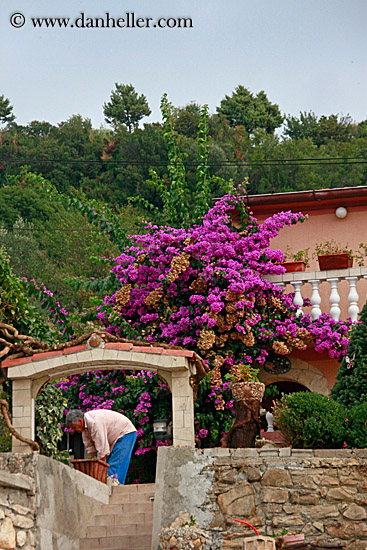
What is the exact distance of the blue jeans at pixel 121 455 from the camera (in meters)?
11.6

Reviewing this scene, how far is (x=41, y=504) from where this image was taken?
28.0ft

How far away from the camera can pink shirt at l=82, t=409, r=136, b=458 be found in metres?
11.2

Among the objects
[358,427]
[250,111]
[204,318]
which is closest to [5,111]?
[250,111]

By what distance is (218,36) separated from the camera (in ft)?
67.8

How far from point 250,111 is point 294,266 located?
31.3 metres

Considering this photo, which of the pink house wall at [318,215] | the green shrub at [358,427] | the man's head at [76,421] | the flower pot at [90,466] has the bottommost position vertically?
the flower pot at [90,466]

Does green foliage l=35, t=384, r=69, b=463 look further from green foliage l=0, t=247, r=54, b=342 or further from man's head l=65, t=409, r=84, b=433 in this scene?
green foliage l=0, t=247, r=54, b=342

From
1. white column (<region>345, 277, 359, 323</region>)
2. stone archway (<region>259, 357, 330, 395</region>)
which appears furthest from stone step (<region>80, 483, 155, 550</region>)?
white column (<region>345, 277, 359, 323</region>)

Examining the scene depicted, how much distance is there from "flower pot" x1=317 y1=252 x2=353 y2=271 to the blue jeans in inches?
193

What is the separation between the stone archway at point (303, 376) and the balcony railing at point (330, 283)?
97 centimetres

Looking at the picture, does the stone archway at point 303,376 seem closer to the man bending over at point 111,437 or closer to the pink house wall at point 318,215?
the pink house wall at point 318,215

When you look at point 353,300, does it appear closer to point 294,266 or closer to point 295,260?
point 294,266

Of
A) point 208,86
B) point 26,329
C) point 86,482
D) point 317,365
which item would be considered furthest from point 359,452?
point 208,86

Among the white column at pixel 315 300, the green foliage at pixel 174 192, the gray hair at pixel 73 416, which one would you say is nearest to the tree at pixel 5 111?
the green foliage at pixel 174 192
